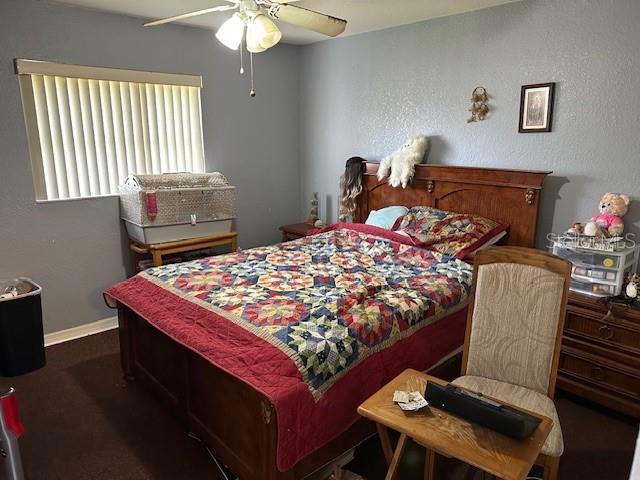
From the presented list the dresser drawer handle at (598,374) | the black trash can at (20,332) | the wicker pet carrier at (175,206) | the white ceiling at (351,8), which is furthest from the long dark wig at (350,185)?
the black trash can at (20,332)

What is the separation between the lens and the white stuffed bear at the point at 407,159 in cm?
353

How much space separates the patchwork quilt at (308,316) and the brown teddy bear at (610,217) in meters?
0.76

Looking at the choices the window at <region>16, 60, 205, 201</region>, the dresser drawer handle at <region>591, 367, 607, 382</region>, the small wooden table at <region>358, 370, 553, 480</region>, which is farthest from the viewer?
the window at <region>16, 60, 205, 201</region>

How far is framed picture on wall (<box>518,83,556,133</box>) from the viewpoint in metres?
2.88

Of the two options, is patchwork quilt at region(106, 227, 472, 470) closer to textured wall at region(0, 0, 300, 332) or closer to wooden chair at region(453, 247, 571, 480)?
wooden chair at region(453, 247, 571, 480)

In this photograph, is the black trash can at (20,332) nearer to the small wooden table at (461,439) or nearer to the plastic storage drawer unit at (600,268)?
the small wooden table at (461,439)

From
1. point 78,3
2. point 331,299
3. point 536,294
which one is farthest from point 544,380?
point 78,3

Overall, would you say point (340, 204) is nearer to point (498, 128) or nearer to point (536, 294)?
point (498, 128)

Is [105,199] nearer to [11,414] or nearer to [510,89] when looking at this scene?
[11,414]

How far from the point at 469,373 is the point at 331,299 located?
2.36ft

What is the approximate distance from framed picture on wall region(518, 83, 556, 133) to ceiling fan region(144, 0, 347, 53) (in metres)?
1.42

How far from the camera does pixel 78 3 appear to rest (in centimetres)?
303

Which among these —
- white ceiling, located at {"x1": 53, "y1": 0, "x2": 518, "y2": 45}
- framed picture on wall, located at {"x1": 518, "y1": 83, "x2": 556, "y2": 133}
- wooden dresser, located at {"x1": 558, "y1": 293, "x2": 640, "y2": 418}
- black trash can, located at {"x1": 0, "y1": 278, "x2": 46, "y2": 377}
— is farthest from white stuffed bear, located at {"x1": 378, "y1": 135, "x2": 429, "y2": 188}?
black trash can, located at {"x1": 0, "y1": 278, "x2": 46, "y2": 377}

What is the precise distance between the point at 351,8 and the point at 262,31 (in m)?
1.30
